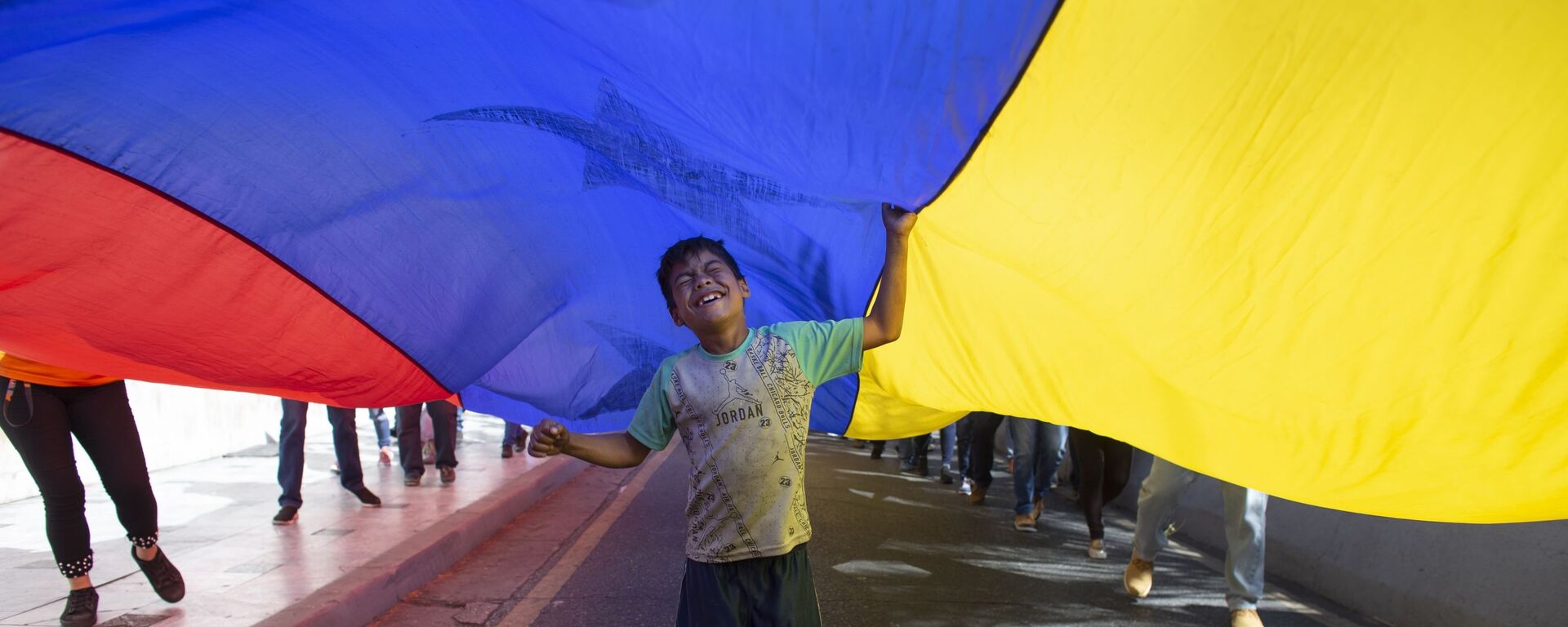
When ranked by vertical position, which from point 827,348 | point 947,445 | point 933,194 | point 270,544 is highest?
point 933,194

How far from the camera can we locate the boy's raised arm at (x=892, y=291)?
2779 millimetres

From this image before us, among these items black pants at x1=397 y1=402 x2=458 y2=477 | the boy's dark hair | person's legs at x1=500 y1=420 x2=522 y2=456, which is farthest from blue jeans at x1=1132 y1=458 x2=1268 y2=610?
person's legs at x1=500 y1=420 x2=522 y2=456

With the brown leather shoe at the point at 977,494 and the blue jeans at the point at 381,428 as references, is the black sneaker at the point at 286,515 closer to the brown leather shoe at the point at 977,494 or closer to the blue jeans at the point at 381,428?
the blue jeans at the point at 381,428

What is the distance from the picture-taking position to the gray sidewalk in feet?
15.7

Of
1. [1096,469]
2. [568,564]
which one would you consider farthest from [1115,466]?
[568,564]

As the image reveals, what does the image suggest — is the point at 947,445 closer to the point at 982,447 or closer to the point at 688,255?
the point at 982,447

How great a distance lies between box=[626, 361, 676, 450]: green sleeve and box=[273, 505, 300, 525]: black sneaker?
5215 millimetres

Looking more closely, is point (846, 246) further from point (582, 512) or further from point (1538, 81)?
point (582, 512)

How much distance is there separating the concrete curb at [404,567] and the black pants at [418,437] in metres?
0.94

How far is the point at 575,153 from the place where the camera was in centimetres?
344

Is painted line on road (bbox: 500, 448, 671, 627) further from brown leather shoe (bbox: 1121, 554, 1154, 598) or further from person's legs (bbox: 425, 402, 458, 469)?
brown leather shoe (bbox: 1121, 554, 1154, 598)

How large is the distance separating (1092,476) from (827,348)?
14.9ft

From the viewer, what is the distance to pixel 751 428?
8.96 feet

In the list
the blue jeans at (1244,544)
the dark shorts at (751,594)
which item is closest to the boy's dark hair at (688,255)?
the dark shorts at (751,594)
